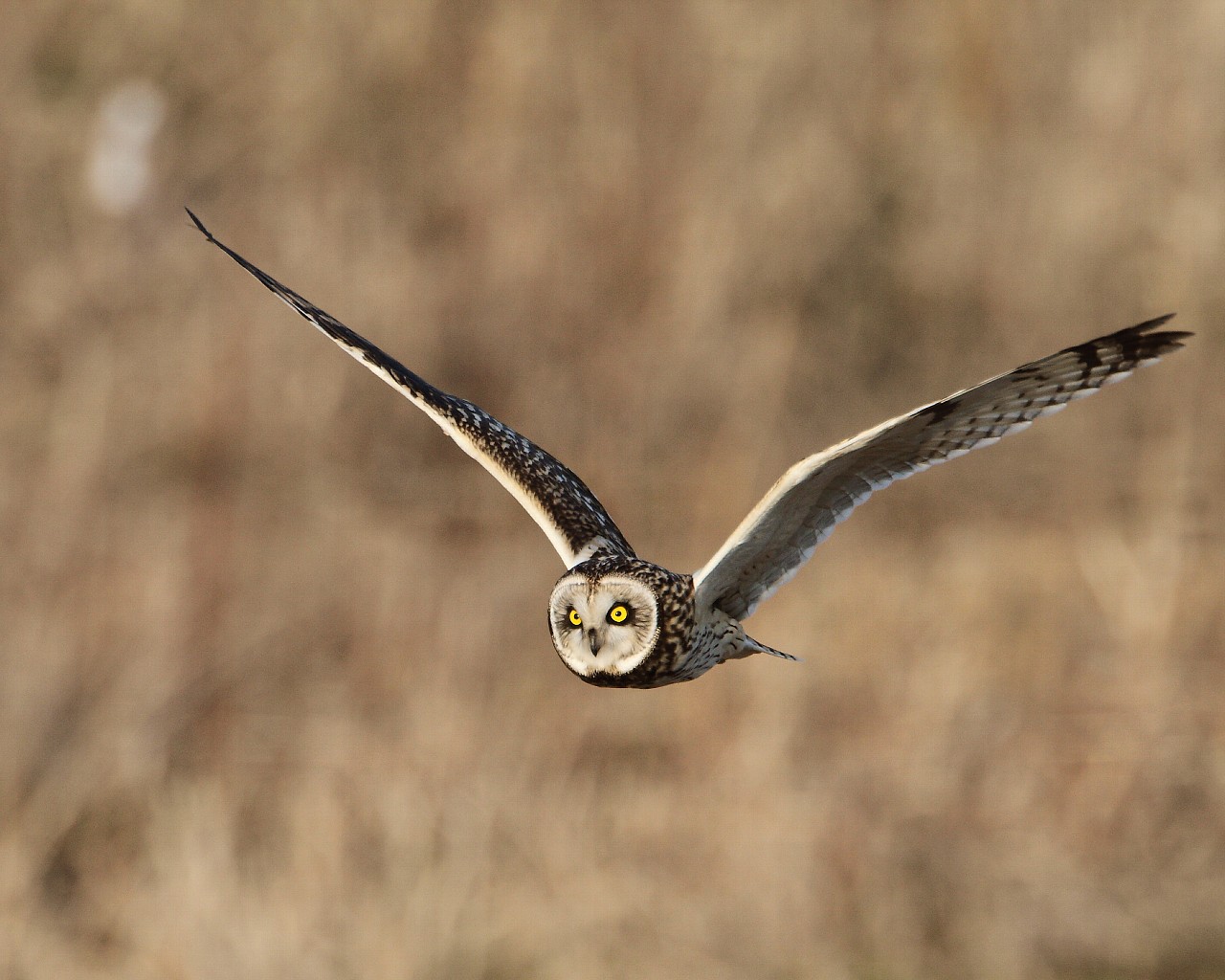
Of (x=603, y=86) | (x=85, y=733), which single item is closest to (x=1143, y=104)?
(x=603, y=86)

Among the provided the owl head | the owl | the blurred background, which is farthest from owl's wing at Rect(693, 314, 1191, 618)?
the blurred background

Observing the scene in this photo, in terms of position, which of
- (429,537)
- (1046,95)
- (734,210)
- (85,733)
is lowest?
(85,733)

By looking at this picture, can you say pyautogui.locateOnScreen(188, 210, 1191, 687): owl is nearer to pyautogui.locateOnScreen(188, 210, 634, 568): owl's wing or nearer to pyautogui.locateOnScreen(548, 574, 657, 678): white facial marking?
pyautogui.locateOnScreen(548, 574, 657, 678): white facial marking

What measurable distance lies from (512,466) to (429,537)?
4592 mm

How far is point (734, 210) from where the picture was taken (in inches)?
373

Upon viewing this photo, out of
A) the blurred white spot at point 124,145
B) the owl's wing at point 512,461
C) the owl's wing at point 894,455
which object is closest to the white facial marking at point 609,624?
the owl's wing at point 894,455

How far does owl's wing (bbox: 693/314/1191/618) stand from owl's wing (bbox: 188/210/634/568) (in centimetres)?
44

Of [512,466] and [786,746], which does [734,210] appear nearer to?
[786,746]

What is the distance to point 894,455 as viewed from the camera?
375 centimetres

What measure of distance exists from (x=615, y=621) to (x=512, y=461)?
82 centimetres

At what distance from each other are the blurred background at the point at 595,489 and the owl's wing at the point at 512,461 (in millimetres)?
3168

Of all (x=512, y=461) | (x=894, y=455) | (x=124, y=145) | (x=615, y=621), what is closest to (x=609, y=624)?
(x=615, y=621)

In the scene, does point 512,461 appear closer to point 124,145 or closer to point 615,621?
point 615,621

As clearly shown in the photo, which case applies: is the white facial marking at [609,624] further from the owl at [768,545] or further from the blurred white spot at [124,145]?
the blurred white spot at [124,145]
